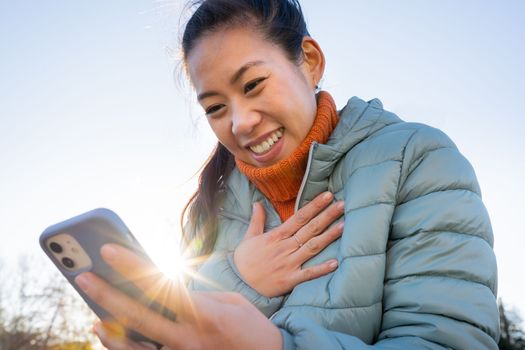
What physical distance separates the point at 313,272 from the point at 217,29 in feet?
4.61

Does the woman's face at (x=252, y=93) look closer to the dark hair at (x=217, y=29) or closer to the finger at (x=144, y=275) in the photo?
the dark hair at (x=217, y=29)

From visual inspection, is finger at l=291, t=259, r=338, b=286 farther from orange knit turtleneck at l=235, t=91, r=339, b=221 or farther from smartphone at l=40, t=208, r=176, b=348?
smartphone at l=40, t=208, r=176, b=348

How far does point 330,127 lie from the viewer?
256cm

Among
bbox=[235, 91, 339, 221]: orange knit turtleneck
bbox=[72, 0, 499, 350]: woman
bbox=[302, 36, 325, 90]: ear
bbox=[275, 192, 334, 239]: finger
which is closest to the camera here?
bbox=[72, 0, 499, 350]: woman

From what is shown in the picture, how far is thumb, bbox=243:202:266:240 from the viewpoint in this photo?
2496 millimetres

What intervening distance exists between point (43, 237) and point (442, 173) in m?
1.54

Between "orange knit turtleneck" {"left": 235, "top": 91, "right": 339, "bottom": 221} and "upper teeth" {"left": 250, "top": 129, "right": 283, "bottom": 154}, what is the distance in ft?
0.35

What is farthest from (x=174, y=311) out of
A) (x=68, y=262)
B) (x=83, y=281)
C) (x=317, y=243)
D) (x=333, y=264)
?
(x=317, y=243)

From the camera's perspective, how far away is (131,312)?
43.8 inches

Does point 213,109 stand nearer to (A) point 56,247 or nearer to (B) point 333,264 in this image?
(B) point 333,264

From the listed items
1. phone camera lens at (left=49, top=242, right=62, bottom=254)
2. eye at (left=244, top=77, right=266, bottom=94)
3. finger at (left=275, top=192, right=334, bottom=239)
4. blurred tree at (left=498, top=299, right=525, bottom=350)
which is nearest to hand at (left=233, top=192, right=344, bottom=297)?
finger at (left=275, top=192, right=334, bottom=239)

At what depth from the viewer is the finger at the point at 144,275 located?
1068 millimetres

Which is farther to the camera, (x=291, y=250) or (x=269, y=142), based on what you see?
(x=269, y=142)

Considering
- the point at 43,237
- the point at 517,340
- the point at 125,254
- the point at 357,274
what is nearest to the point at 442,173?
the point at 357,274
